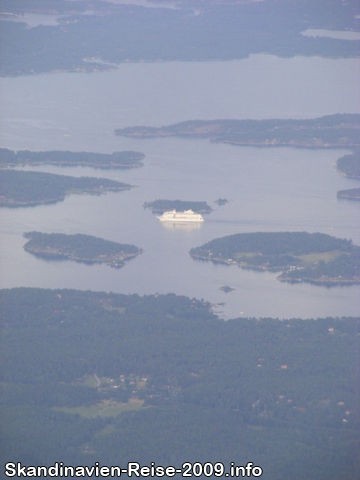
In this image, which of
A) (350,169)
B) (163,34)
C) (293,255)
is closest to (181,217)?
(293,255)

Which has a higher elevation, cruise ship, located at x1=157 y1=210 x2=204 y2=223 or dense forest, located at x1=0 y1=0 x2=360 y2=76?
dense forest, located at x1=0 y1=0 x2=360 y2=76

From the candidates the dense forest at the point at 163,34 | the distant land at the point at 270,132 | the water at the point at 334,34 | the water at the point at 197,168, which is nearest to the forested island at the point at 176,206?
the water at the point at 197,168

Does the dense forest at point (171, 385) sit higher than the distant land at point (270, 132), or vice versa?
the distant land at point (270, 132)

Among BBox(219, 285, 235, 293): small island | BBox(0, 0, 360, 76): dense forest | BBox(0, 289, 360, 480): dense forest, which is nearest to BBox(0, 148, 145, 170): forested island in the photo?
BBox(219, 285, 235, 293): small island

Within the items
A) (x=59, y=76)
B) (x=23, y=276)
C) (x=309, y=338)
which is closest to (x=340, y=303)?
(x=309, y=338)

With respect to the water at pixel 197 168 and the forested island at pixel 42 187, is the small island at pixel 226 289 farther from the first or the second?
the forested island at pixel 42 187

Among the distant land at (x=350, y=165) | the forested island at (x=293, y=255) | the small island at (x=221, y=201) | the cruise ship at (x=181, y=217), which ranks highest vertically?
the distant land at (x=350, y=165)

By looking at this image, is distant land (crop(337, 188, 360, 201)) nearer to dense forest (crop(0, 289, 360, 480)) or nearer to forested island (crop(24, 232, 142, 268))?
forested island (crop(24, 232, 142, 268))
